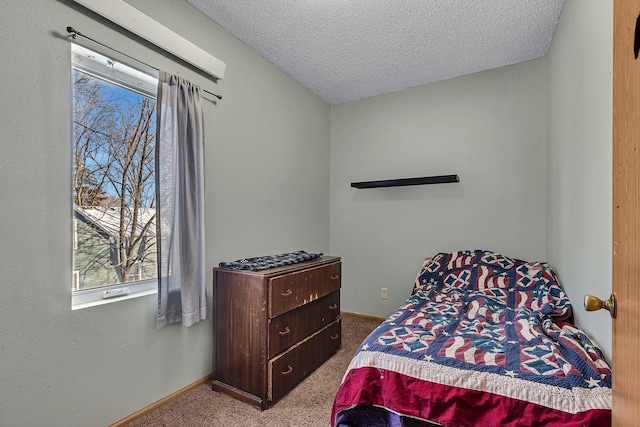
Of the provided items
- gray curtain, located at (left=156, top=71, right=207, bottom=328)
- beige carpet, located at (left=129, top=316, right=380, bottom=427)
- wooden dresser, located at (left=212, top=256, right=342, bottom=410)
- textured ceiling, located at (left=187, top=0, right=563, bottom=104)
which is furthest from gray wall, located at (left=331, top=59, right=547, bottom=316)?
gray curtain, located at (left=156, top=71, right=207, bottom=328)

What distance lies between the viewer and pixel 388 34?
2373 millimetres

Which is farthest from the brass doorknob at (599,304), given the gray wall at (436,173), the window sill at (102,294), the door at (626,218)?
the gray wall at (436,173)

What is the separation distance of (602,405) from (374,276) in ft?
8.11

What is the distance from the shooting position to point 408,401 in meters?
1.28

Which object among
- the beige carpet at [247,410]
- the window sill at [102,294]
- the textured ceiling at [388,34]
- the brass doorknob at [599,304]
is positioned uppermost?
the textured ceiling at [388,34]

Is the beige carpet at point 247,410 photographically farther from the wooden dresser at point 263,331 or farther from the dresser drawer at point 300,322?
the dresser drawer at point 300,322

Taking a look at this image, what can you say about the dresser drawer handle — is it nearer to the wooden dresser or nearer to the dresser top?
the wooden dresser

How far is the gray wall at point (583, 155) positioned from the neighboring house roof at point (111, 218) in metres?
2.34

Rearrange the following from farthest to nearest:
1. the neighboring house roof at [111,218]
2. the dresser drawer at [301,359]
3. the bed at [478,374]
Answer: the dresser drawer at [301,359]
the neighboring house roof at [111,218]
the bed at [478,374]

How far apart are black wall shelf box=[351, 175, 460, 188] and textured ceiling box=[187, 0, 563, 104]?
101cm

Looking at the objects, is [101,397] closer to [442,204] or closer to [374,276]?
[374,276]

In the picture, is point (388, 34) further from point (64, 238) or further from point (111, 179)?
point (64, 238)

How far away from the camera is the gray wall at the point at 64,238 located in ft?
4.29

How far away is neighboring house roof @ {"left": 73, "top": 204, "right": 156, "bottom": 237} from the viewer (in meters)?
1.66
